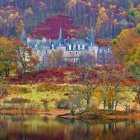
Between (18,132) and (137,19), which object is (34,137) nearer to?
(18,132)

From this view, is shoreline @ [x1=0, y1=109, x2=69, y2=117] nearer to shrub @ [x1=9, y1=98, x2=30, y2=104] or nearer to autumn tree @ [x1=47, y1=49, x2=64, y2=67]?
shrub @ [x1=9, y1=98, x2=30, y2=104]

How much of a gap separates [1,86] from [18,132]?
1130 inches

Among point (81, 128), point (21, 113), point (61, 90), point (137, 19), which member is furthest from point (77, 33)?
point (81, 128)

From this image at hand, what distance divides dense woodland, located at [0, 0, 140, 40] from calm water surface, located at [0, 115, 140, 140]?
12581 centimetres

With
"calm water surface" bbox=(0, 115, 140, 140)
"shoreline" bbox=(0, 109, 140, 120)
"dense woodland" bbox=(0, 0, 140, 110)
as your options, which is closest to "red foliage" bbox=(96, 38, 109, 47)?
"dense woodland" bbox=(0, 0, 140, 110)

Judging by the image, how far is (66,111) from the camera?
2295 inches

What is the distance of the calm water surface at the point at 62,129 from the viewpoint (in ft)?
124

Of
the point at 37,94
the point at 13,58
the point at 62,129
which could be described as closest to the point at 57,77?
the point at 13,58

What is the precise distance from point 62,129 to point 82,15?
5848 inches

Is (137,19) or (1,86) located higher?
(137,19)

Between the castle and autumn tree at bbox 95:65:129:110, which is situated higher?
the castle

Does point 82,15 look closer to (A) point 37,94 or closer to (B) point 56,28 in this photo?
(B) point 56,28

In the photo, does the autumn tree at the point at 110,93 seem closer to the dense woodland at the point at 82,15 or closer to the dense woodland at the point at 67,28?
the dense woodland at the point at 67,28

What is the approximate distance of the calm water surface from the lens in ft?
124
